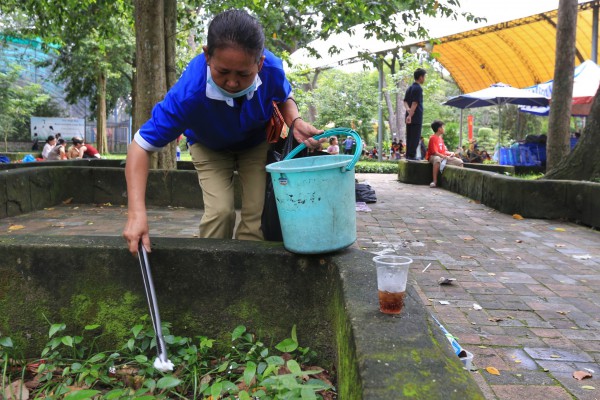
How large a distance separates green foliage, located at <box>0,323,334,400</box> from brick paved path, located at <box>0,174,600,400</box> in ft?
3.00

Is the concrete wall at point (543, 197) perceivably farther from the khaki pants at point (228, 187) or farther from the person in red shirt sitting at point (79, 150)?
the person in red shirt sitting at point (79, 150)

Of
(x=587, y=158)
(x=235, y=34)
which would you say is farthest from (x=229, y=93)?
(x=587, y=158)

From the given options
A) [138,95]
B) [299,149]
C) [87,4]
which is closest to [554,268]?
[299,149]

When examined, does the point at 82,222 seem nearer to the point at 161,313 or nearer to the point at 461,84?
the point at 161,313

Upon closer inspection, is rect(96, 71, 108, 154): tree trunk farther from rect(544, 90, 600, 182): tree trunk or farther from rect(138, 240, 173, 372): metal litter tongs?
rect(138, 240, 173, 372): metal litter tongs

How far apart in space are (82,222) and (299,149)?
15.0 ft

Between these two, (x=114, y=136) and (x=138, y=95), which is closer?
(x=138, y=95)

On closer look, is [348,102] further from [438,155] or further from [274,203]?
[274,203]

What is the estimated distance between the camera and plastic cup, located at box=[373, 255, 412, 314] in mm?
1787

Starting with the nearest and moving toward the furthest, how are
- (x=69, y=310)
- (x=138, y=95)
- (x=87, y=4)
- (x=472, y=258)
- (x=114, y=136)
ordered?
(x=69, y=310), (x=472, y=258), (x=138, y=95), (x=87, y=4), (x=114, y=136)

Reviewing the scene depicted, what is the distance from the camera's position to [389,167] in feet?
53.9

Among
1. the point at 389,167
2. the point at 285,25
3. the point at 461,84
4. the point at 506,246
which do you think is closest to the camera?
the point at 506,246

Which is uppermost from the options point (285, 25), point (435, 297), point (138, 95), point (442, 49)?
point (442, 49)

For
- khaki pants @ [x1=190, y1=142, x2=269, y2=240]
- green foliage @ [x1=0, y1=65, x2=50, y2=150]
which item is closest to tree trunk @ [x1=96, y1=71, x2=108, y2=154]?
green foliage @ [x1=0, y1=65, x2=50, y2=150]
